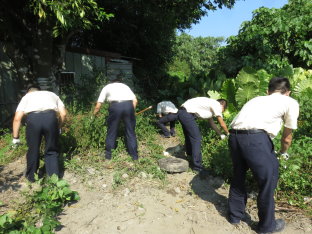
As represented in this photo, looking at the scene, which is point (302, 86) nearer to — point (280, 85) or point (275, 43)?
point (275, 43)

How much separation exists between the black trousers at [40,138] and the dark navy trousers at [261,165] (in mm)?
2582

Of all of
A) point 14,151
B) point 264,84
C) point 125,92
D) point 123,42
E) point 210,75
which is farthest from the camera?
point 123,42

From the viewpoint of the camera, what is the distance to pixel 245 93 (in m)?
7.07

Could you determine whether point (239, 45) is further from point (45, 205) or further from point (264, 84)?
point (45, 205)

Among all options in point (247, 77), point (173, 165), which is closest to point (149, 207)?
point (173, 165)

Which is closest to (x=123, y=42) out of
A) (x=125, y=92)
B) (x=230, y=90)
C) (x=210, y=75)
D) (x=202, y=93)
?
(x=210, y=75)

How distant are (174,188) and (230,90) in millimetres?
4064

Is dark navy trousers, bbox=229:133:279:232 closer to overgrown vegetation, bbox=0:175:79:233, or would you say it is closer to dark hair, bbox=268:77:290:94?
dark hair, bbox=268:77:290:94

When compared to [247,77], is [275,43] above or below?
above

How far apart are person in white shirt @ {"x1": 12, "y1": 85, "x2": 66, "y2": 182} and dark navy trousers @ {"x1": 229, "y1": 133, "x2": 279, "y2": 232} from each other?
2599mm

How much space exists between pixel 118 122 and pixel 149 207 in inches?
69.6

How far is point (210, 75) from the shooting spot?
10391 millimetres

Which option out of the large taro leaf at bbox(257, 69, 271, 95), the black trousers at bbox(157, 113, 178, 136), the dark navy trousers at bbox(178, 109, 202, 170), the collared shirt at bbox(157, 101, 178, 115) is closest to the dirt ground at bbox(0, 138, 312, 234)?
the dark navy trousers at bbox(178, 109, 202, 170)

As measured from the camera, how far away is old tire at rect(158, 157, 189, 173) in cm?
479
